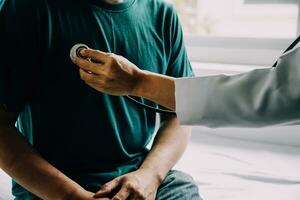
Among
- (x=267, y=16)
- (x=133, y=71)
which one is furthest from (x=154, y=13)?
(x=267, y=16)

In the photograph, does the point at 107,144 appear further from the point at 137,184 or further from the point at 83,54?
the point at 83,54

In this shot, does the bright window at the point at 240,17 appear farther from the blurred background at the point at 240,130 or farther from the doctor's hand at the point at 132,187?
the doctor's hand at the point at 132,187

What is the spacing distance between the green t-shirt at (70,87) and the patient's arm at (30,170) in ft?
0.16

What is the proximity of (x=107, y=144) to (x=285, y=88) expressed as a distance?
1.43ft

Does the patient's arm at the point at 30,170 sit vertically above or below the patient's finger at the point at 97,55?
below

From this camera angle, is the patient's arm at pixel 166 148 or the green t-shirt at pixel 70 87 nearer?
the green t-shirt at pixel 70 87

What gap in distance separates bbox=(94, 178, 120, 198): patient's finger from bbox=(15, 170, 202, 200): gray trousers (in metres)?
0.12

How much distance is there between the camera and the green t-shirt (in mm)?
854

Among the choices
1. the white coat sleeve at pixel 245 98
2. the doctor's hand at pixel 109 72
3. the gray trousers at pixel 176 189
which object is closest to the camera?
the white coat sleeve at pixel 245 98

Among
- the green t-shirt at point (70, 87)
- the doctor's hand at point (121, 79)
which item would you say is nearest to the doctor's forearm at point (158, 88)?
the doctor's hand at point (121, 79)

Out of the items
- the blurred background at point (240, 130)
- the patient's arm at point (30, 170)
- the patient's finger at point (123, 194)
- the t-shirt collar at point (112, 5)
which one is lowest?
the blurred background at point (240, 130)

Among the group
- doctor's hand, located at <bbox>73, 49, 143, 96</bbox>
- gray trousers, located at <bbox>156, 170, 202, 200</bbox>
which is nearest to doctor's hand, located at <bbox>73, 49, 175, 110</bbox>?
doctor's hand, located at <bbox>73, 49, 143, 96</bbox>

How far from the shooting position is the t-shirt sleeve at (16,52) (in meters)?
0.84

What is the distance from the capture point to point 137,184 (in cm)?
89
